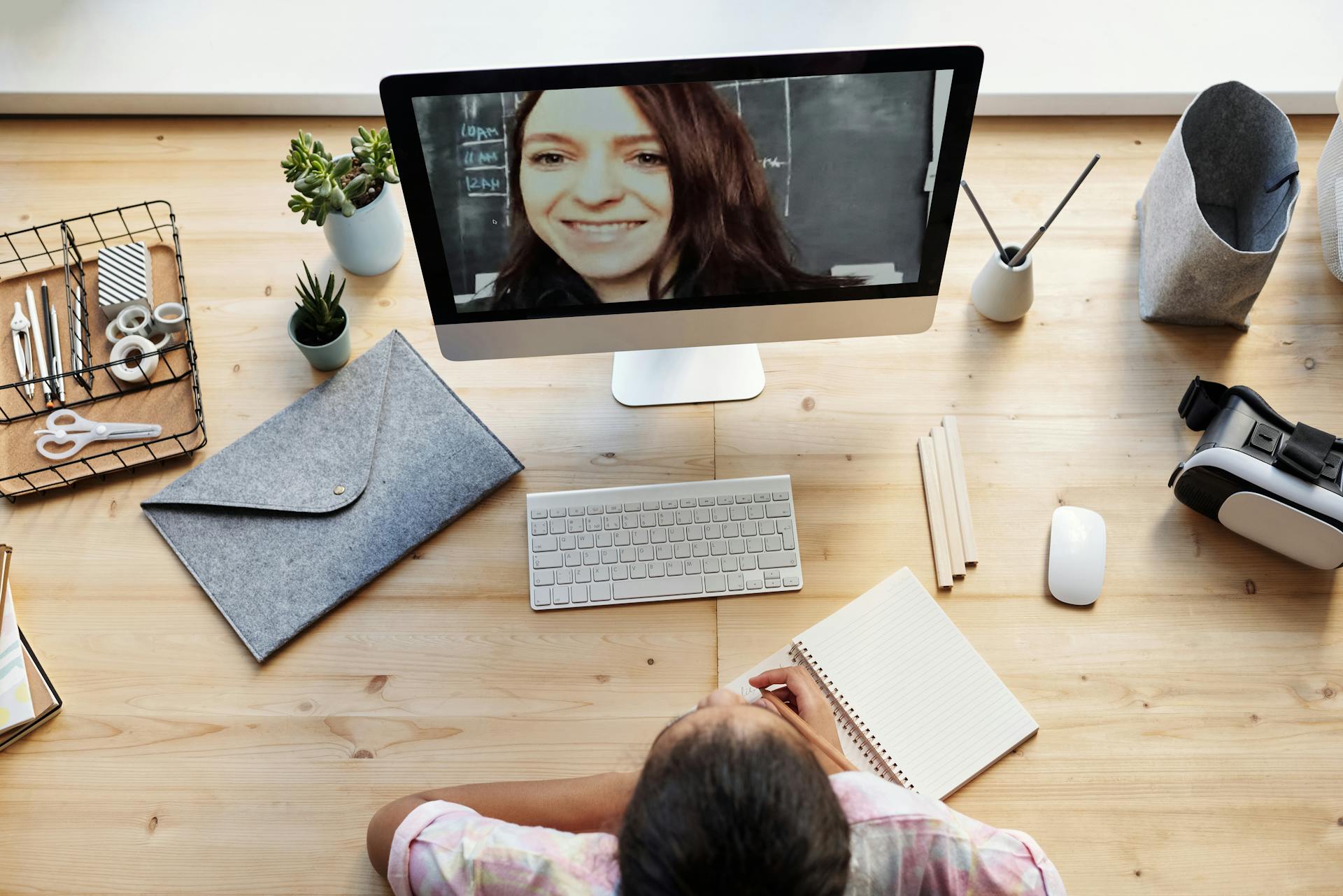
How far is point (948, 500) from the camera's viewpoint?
40.1 inches

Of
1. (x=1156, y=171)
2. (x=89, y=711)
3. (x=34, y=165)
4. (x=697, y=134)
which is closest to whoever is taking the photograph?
(x=697, y=134)

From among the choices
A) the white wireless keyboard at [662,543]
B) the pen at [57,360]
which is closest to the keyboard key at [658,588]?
the white wireless keyboard at [662,543]

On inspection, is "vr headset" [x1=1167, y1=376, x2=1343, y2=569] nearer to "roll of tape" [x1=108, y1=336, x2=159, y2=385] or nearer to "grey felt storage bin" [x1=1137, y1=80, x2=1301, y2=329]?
"grey felt storage bin" [x1=1137, y1=80, x2=1301, y2=329]

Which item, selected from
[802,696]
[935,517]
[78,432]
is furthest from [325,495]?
[935,517]

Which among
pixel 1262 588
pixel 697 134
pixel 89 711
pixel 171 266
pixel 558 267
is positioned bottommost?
pixel 89 711

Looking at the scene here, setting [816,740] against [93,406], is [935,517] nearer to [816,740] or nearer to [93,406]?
[816,740]

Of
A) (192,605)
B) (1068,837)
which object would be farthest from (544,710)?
(1068,837)

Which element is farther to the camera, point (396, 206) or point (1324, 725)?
point (396, 206)

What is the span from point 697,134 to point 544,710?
20.9 inches

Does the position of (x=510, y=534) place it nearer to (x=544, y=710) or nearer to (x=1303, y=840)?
(x=544, y=710)

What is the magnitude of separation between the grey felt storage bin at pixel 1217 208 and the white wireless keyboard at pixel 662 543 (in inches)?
19.4

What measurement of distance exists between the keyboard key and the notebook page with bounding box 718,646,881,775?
9cm

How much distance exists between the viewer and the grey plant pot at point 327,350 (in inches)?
42.0

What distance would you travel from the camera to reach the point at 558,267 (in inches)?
35.5
